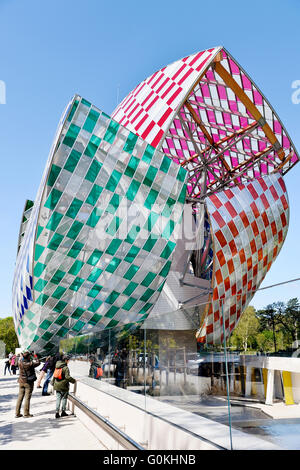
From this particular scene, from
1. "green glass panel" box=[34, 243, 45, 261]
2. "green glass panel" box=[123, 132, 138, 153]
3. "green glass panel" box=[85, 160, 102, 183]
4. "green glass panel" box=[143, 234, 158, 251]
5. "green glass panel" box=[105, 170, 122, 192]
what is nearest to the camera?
"green glass panel" box=[85, 160, 102, 183]

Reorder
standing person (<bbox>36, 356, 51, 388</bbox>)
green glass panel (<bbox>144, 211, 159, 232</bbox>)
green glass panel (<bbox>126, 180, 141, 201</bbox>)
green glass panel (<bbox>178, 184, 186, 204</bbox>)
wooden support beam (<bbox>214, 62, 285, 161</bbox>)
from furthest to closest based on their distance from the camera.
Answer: wooden support beam (<bbox>214, 62, 285, 161</bbox>)
green glass panel (<bbox>178, 184, 186, 204</bbox>)
green glass panel (<bbox>144, 211, 159, 232</bbox>)
green glass panel (<bbox>126, 180, 141, 201</bbox>)
standing person (<bbox>36, 356, 51, 388</bbox>)

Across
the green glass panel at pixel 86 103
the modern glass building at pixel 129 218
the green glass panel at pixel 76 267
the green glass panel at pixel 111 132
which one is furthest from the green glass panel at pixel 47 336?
the green glass panel at pixel 86 103

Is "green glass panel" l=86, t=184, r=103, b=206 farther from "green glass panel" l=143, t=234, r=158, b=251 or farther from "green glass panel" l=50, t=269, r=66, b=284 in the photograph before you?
"green glass panel" l=50, t=269, r=66, b=284

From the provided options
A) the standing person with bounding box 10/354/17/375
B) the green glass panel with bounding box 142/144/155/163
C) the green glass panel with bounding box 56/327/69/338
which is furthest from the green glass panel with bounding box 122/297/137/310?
the standing person with bounding box 10/354/17/375

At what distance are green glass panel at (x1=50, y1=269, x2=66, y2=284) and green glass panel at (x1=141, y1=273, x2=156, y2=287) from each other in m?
3.33

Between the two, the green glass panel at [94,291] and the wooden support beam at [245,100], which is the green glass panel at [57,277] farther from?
the wooden support beam at [245,100]

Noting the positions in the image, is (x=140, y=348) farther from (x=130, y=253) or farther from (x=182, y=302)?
(x=182, y=302)

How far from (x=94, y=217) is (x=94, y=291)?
318 centimetres

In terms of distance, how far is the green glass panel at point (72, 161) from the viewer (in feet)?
44.9

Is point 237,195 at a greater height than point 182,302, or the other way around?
point 237,195

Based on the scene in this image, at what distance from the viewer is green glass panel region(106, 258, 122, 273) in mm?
15367

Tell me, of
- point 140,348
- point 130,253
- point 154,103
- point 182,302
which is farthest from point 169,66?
point 140,348

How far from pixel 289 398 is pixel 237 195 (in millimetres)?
18324

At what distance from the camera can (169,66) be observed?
18.6 metres
